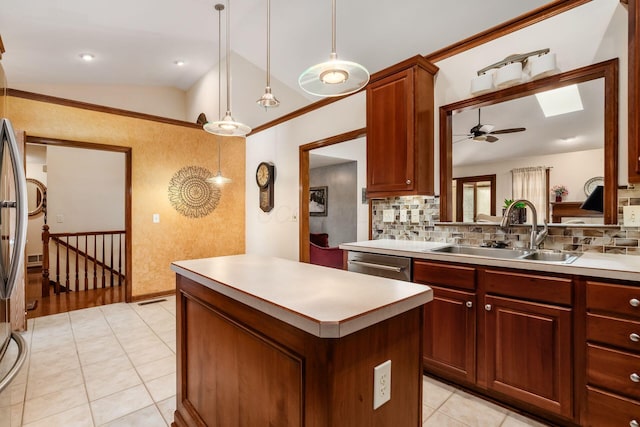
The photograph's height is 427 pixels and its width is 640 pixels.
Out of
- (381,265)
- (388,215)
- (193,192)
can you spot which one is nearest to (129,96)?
(193,192)

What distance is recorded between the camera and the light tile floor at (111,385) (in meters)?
1.82

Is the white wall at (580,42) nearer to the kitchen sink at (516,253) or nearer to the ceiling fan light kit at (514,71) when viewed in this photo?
the ceiling fan light kit at (514,71)

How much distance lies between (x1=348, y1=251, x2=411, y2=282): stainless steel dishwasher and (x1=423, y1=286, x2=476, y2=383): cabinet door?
27cm

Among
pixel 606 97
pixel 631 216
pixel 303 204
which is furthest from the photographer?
pixel 303 204

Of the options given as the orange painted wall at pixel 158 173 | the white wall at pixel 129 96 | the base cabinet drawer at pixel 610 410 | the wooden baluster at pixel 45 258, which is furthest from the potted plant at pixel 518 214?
the white wall at pixel 129 96

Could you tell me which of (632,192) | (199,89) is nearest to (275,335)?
(632,192)

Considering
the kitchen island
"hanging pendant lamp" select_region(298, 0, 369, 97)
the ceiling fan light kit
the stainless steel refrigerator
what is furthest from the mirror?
the ceiling fan light kit

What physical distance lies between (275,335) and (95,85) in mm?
6591

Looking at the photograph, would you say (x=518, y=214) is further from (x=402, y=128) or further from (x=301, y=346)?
(x=301, y=346)

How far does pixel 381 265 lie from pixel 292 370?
158 cm

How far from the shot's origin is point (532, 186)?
2.70 m

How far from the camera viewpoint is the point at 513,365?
1774 mm

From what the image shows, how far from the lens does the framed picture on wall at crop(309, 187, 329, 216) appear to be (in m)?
7.49

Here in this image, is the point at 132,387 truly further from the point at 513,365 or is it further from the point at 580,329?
the point at 580,329
